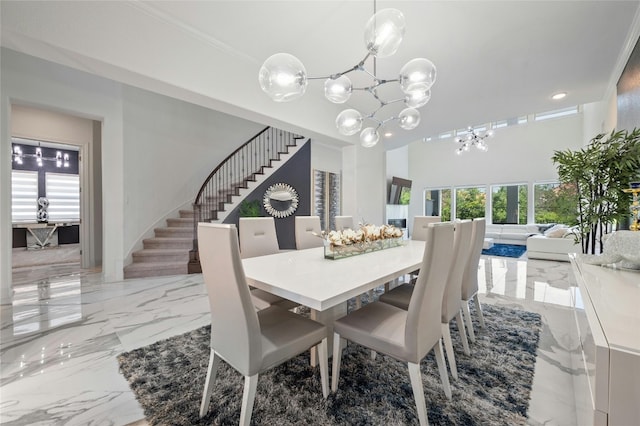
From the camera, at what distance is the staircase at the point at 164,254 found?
409 centimetres

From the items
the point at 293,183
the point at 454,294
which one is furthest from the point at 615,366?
the point at 293,183

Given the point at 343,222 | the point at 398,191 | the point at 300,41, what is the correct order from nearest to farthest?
the point at 300,41, the point at 343,222, the point at 398,191

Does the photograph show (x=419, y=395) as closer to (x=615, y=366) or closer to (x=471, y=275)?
(x=615, y=366)

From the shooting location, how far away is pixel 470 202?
9.52 metres

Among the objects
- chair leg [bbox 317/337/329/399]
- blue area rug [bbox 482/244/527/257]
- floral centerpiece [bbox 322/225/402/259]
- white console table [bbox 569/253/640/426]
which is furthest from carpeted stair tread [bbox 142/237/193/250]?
blue area rug [bbox 482/244/527/257]

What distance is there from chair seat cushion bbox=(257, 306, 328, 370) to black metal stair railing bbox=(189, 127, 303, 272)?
4529 millimetres

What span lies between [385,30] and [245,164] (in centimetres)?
555

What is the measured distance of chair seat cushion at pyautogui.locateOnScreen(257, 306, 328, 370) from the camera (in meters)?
1.21

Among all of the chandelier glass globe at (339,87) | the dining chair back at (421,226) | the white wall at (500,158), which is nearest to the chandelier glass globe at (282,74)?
the chandelier glass globe at (339,87)

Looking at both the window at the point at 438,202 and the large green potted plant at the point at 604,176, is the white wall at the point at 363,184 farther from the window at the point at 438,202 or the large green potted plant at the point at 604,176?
the window at the point at 438,202

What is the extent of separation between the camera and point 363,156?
15.7 ft

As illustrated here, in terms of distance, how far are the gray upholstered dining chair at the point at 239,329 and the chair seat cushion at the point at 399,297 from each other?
0.73 m

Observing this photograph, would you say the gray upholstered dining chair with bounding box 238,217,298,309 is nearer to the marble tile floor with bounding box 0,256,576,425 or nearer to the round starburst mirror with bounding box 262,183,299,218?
the marble tile floor with bounding box 0,256,576,425

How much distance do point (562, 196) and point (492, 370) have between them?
6.16 feet
